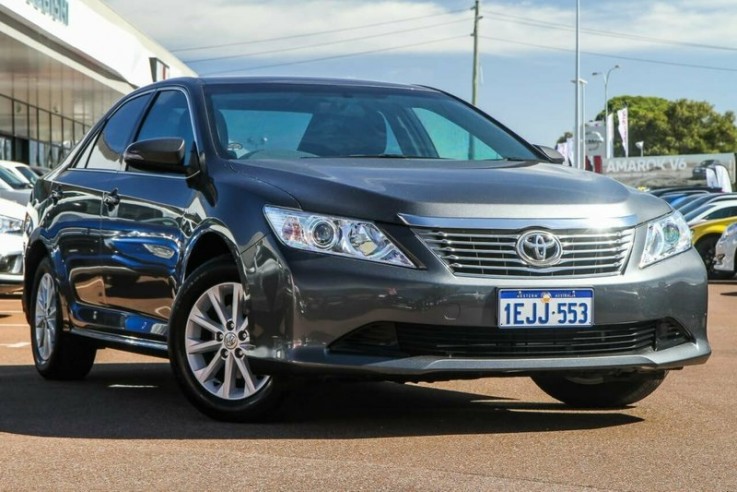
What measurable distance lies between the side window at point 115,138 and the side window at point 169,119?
0.15 metres

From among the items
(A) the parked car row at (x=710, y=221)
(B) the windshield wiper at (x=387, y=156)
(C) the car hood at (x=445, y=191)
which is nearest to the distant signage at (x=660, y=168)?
(A) the parked car row at (x=710, y=221)

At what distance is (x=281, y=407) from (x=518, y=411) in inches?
48.4

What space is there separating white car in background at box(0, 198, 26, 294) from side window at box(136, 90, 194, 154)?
611 cm

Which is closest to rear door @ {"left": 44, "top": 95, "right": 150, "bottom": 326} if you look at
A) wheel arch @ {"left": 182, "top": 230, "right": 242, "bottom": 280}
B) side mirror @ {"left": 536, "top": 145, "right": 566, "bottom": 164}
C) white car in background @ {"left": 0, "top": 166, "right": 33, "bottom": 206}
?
wheel arch @ {"left": 182, "top": 230, "right": 242, "bottom": 280}

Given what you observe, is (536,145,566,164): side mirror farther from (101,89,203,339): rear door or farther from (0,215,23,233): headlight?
(0,215,23,233): headlight

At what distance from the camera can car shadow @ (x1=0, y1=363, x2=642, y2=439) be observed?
614cm

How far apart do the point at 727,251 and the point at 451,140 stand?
16.3 metres

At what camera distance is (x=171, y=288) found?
6902 mm

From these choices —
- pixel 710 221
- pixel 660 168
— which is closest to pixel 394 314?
pixel 710 221

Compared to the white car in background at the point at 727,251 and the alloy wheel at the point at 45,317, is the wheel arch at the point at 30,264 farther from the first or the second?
the white car in background at the point at 727,251

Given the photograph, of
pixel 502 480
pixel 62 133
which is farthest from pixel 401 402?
pixel 62 133

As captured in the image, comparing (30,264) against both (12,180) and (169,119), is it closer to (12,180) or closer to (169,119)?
(169,119)

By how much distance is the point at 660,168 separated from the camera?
10000 cm

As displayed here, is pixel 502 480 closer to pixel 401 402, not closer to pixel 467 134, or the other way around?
pixel 401 402
